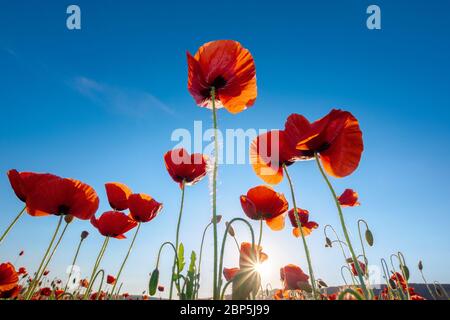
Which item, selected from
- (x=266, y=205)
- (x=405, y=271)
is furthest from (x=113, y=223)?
(x=405, y=271)

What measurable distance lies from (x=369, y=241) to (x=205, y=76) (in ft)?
6.42

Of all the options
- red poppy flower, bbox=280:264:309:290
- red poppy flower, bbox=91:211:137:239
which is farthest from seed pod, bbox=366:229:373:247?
red poppy flower, bbox=91:211:137:239

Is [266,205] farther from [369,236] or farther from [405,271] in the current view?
[405,271]

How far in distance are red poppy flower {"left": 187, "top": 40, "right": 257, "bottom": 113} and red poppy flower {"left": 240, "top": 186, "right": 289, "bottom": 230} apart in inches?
27.0

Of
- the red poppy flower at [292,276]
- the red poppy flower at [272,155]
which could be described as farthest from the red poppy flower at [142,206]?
the red poppy flower at [292,276]

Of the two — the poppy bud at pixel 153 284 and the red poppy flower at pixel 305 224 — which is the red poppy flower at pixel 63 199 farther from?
the red poppy flower at pixel 305 224

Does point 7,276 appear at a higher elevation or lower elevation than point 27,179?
lower

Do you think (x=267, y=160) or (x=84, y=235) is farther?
(x=84, y=235)

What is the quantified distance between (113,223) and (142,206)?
291 mm

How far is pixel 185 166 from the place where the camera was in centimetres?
204

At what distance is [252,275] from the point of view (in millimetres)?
898

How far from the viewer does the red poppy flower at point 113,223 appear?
2131 mm
